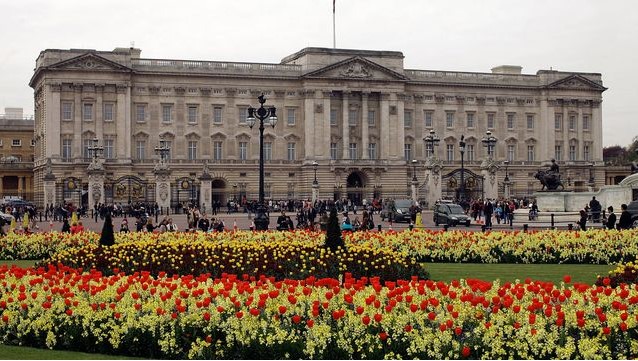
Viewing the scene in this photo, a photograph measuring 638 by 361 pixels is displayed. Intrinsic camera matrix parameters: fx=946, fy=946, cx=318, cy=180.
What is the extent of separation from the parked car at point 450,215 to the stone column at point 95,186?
99.9ft

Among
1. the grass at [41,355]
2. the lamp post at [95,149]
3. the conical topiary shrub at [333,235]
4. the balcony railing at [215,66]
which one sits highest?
the balcony railing at [215,66]

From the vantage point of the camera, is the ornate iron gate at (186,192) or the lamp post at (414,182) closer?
the ornate iron gate at (186,192)

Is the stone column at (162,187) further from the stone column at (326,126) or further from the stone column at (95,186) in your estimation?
the stone column at (326,126)

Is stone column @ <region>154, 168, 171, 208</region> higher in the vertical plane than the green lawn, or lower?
higher

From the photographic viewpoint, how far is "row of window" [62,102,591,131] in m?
87.4

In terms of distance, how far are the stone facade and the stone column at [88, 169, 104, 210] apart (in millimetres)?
31366

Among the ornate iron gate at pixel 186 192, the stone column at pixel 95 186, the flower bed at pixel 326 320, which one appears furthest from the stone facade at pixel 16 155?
the flower bed at pixel 326 320

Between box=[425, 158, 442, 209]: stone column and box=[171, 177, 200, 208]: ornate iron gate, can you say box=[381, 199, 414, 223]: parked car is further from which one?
box=[171, 177, 200, 208]: ornate iron gate

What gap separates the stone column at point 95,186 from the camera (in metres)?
74.2

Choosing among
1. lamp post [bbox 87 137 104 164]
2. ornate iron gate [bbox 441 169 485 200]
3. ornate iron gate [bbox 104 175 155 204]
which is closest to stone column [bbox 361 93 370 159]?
ornate iron gate [bbox 441 169 485 200]

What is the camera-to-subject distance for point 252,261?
21.9 metres

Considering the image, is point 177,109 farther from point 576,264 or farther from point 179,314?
point 179,314

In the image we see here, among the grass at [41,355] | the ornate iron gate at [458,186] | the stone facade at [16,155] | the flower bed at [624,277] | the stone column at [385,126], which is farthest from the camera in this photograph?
the stone facade at [16,155]

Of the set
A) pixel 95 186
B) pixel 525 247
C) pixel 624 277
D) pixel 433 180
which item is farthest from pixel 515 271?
pixel 95 186
